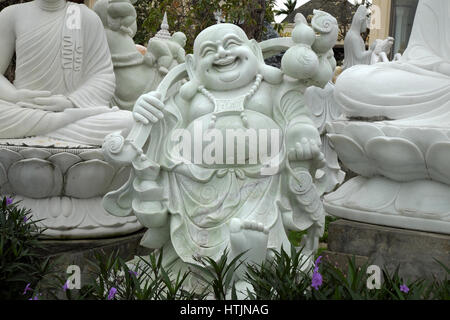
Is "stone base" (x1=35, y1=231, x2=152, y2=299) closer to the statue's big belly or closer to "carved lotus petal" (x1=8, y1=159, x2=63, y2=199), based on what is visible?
"carved lotus petal" (x1=8, y1=159, x2=63, y2=199)

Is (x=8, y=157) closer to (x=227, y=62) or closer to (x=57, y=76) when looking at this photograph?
(x=57, y=76)

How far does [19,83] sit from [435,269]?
2769 millimetres

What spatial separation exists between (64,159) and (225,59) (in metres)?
1.16

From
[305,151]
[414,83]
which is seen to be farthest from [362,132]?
[305,151]

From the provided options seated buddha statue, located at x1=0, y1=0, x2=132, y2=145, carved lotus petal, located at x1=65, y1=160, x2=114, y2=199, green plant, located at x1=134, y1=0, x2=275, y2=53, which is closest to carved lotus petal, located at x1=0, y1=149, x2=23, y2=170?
seated buddha statue, located at x1=0, y1=0, x2=132, y2=145

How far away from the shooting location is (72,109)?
386 centimetres

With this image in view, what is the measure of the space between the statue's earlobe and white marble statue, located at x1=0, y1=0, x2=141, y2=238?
0.67m

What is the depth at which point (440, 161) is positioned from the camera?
11.0ft

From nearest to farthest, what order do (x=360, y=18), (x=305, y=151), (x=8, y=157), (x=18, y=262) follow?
1. (x=18, y=262)
2. (x=305, y=151)
3. (x=8, y=157)
4. (x=360, y=18)

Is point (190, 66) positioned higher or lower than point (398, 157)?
higher

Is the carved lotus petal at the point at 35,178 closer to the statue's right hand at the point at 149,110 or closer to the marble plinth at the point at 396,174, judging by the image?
the statue's right hand at the point at 149,110

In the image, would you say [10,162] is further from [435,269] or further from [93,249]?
[435,269]

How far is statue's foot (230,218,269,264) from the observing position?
2.77m

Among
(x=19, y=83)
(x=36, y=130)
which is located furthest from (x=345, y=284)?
(x=19, y=83)
